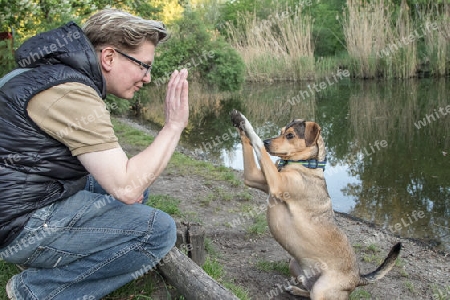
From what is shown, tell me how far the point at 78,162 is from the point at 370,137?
33.1 feet

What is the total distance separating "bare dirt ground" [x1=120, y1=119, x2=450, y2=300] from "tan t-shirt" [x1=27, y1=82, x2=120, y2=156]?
64.1 inches

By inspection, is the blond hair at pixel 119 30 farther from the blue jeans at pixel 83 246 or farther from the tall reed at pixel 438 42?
the tall reed at pixel 438 42

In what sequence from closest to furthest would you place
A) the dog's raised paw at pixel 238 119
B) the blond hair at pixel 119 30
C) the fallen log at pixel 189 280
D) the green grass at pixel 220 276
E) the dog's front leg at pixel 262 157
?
1. the blond hair at pixel 119 30
2. the fallen log at pixel 189 280
3. the green grass at pixel 220 276
4. the dog's front leg at pixel 262 157
5. the dog's raised paw at pixel 238 119

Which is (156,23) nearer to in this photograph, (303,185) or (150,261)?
(150,261)

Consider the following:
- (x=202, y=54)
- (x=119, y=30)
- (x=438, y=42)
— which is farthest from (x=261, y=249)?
(x=438, y=42)

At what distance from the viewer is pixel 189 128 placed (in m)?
14.3

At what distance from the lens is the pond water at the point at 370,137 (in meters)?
7.33

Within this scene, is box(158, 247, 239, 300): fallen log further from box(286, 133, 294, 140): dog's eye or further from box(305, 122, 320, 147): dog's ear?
box(305, 122, 320, 147): dog's ear

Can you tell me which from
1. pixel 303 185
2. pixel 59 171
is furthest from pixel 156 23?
pixel 303 185

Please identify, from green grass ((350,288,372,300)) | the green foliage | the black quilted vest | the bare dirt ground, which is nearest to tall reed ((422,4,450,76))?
the green foliage

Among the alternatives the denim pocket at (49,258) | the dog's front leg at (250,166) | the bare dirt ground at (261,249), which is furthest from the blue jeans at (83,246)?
the dog's front leg at (250,166)

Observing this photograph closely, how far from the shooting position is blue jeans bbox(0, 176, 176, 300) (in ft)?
8.78

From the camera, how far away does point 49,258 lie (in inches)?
108

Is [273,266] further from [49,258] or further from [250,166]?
[49,258]
